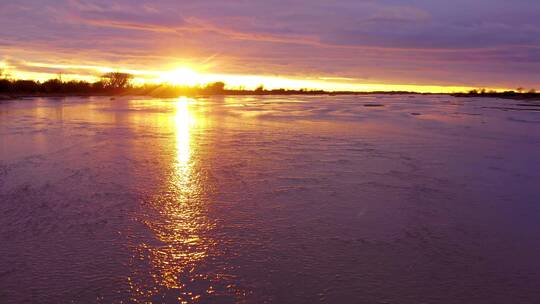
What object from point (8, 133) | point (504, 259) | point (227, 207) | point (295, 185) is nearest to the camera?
point (504, 259)

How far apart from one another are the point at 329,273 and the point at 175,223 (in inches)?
65.2

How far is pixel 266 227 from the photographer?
4.11 meters

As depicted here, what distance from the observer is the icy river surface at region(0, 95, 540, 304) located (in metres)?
2.96

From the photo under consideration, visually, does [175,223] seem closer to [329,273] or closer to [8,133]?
[329,273]

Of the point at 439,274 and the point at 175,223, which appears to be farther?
the point at 175,223

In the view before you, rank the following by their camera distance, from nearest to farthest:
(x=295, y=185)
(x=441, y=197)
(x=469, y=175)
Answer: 1. (x=441, y=197)
2. (x=295, y=185)
3. (x=469, y=175)

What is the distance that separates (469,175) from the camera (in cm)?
656

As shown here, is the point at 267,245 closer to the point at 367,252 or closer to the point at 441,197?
the point at 367,252

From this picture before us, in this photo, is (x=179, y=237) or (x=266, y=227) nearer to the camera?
(x=179, y=237)

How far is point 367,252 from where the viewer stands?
11.7 ft

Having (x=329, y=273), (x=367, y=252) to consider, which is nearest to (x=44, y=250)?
(x=329, y=273)

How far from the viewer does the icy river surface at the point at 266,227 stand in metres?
2.96

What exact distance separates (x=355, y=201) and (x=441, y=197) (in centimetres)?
111

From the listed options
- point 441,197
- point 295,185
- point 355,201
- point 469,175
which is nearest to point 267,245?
point 355,201
